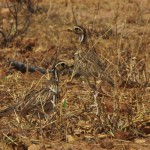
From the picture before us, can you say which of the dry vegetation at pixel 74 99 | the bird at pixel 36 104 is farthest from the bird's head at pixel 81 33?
the bird at pixel 36 104

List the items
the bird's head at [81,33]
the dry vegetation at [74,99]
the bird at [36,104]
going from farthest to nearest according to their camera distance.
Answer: the bird's head at [81,33] < the bird at [36,104] < the dry vegetation at [74,99]

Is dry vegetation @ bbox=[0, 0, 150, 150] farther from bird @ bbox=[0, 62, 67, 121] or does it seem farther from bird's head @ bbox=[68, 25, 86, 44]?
bird's head @ bbox=[68, 25, 86, 44]

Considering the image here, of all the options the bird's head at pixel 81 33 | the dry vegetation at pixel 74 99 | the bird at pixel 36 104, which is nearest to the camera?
the dry vegetation at pixel 74 99

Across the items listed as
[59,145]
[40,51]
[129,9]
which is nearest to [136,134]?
[59,145]

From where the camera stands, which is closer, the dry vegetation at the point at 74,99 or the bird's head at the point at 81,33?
the dry vegetation at the point at 74,99

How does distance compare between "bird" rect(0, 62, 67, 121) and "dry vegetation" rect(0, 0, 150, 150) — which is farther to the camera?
"bird" rect(0, 62, 67, 121)

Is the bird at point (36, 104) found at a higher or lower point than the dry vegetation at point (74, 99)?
higher

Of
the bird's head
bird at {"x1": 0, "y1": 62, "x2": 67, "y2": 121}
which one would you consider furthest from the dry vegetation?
the bird's head

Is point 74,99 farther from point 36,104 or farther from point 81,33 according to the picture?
point 81,33

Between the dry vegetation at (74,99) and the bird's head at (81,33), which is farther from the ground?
the bird's head at (81,33)

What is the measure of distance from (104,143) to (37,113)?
2.78 ft

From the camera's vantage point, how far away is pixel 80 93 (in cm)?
647

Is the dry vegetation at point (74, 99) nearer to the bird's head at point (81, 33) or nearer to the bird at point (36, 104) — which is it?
the bird at point (36, 104)

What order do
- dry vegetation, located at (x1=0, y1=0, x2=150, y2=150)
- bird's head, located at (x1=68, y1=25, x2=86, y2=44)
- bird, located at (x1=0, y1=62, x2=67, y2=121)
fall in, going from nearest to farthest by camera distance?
dry vegetation, located at (x1=0, y1=0, x2=150, y2=150) < bird, located at (x1=0, y1=62, x2=67, y2=121) < bird's head, located at (x1=68, y1=25, x2=86, y2=44)
